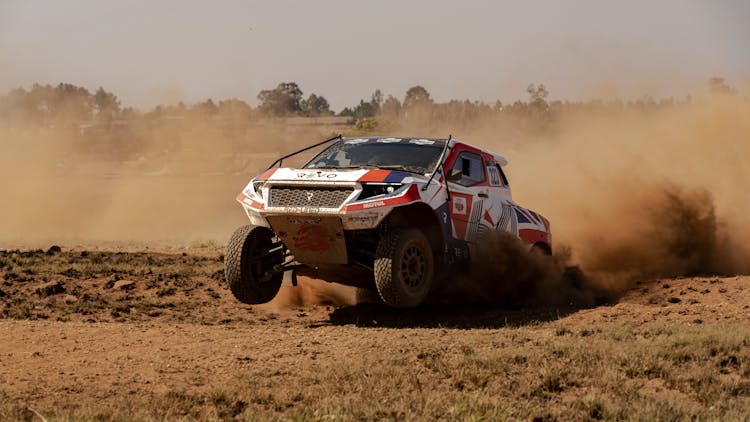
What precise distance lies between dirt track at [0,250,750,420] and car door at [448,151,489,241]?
1047 millimetres

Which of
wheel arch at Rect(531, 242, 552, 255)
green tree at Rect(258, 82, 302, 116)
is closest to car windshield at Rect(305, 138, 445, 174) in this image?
wheel arch at Rect(531, 242, 552, 255)

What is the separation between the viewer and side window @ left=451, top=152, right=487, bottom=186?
1135cm

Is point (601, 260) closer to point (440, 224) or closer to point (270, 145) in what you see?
point (440, 224)

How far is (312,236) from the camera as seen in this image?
9.90m

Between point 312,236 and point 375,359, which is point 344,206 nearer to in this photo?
point 312,236

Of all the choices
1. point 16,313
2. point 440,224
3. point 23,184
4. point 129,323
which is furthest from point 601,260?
point 23,184

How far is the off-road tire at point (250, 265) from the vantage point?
33.4 feet

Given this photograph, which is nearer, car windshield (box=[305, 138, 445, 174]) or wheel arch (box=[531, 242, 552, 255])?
car windshield (box=[305, 138, 445, 174])

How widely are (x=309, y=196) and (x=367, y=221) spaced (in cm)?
69

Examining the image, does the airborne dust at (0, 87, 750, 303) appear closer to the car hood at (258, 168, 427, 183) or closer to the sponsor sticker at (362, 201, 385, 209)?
the car hood at (258, 168, 427, 183)

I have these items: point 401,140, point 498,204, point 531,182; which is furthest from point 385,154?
point 531,182

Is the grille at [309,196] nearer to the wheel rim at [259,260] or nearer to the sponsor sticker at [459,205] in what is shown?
the wheel rim at [259,260]

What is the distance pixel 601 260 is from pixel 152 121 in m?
37.5

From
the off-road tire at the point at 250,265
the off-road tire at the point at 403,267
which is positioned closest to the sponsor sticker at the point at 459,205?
the off-road tire at the point at 403,267
